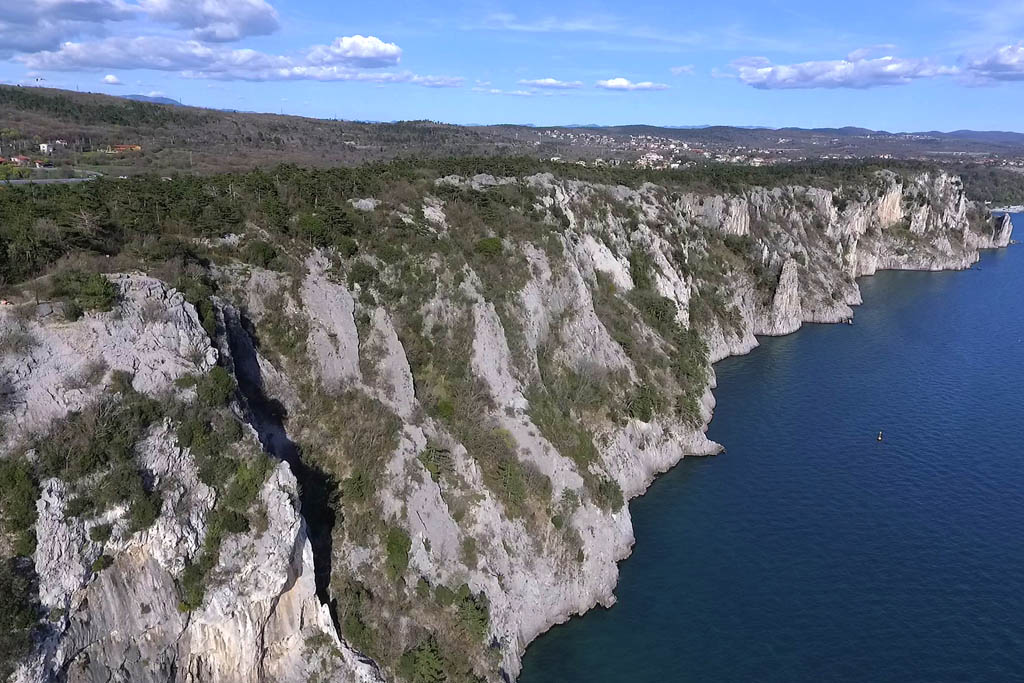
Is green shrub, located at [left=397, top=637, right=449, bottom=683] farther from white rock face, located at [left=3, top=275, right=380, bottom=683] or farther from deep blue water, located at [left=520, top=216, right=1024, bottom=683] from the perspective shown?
deep blue water, located at [left=520, top=216, right=1024, bottom=683]

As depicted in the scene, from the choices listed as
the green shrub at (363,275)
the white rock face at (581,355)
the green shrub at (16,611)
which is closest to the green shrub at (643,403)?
the white rock face at (581,355)

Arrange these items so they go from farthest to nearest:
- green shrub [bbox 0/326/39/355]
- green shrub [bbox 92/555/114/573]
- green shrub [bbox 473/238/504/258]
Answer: green shrub [bbox 473/238/504/258] → green shrub [bbox 0/326/39/355] → green shrub [bbox 92/555/114/573]

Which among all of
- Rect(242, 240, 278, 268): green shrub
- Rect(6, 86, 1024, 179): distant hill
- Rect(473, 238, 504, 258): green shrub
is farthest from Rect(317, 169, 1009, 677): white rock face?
Rect(6, 86, 1024, 179): distant hill

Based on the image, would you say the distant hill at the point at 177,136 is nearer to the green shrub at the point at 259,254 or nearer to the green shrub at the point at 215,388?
the green shrub at the point at 259,254

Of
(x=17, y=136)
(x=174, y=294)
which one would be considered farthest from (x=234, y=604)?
(x=17, y=136)

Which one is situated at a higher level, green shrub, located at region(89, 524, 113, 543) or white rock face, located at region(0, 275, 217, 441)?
white rock face, located at region(0, 275, 217, 441)

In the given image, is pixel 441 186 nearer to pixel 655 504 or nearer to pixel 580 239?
pixel 580 239

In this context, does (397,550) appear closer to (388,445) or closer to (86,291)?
(388,445)

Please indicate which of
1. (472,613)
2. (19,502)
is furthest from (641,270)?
(19,502)
